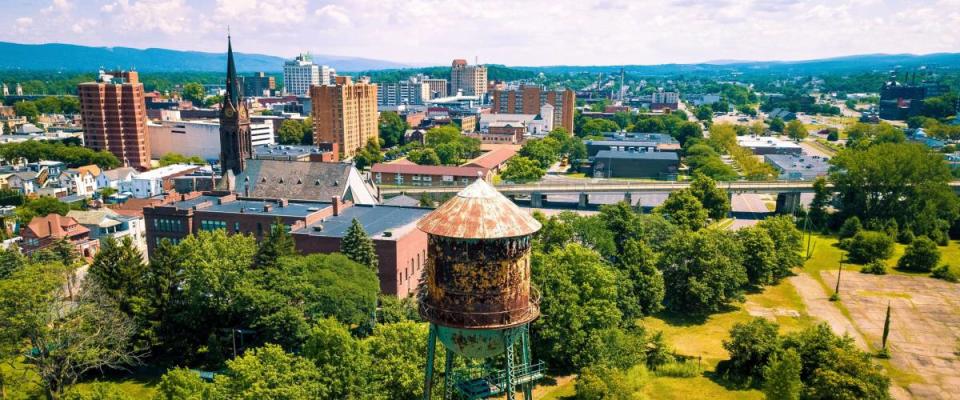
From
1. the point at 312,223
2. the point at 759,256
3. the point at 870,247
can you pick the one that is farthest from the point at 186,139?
the point at 870,247

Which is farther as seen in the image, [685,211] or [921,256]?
[685,211]

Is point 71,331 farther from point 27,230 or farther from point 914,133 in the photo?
point 914,133

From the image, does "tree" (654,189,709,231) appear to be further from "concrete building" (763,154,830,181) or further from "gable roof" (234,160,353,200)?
"concrete building" (763,154,830,181)

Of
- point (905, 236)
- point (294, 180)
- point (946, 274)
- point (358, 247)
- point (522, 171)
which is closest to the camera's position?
point (358, 247)

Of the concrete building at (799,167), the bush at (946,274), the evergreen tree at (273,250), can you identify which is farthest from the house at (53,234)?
the concrete building at (799,167)

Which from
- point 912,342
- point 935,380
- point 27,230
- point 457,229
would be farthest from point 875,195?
point 27,230

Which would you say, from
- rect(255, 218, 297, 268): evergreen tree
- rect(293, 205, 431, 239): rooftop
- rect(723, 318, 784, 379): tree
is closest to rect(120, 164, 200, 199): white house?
rect(293, 205, 431, 239): rooftop

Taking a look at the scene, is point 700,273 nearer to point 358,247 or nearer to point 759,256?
point 759,256
